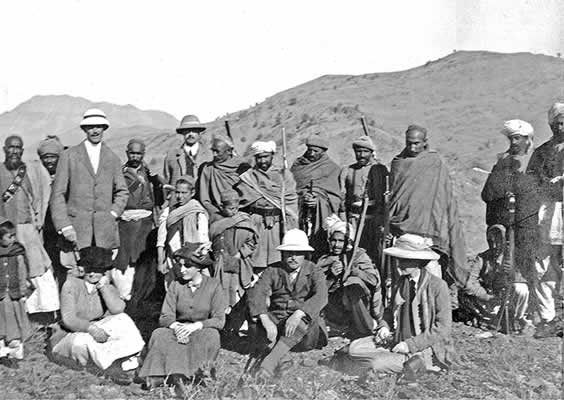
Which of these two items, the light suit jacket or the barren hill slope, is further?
the barren hill slope

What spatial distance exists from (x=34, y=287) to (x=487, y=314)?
4485mm

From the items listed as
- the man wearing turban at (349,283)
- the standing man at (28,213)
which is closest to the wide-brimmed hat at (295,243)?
the man wearing turban at (349,283)

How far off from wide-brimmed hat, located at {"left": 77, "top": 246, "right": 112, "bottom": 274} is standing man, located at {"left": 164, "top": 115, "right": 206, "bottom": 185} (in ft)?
6.57

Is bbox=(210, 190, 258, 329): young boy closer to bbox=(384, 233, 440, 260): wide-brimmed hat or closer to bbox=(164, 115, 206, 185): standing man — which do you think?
bbox=(164, 115, 206, 185): standing man

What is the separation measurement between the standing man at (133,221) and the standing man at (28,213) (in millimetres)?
789

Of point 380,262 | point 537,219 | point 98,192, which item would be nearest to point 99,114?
point 98,192

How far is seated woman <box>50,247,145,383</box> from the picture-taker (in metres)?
5.43

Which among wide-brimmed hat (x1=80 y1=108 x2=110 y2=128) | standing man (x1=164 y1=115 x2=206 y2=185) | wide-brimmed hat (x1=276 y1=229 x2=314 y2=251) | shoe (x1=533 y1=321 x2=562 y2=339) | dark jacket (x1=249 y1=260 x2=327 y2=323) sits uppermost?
wide-brimmed hat (x1=80 y1=108 x2=110 y2=128)

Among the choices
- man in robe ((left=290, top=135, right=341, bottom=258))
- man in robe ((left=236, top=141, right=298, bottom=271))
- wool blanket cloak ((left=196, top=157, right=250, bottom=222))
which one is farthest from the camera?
man in robe ((left=290, top=135, right=341, bottom=258))

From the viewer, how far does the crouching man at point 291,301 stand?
5.59 m

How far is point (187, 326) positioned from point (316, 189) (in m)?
2.65

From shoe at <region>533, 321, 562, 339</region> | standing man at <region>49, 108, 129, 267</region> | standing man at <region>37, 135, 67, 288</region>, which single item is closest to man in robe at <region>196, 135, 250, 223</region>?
standing man at <region>49, 108, 129, 267</region>

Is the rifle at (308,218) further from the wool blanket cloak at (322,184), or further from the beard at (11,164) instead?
the beard at (11,164)

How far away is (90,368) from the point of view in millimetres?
5477
